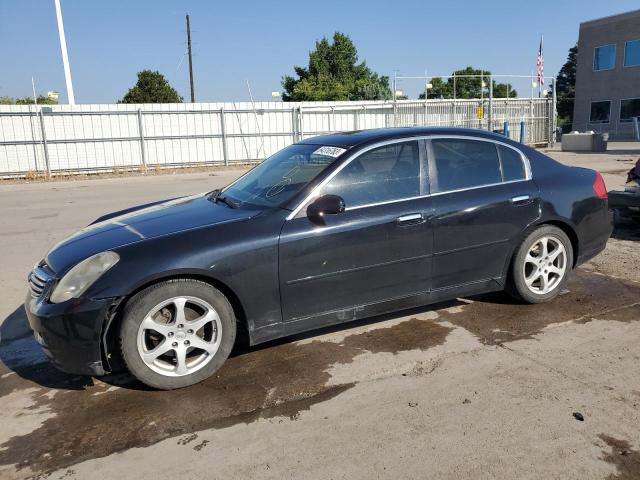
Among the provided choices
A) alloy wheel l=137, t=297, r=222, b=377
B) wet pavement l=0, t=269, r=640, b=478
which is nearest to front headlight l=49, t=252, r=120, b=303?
alloy wheel l=137, t=297, r=222, b=377

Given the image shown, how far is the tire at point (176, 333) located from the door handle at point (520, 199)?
250 centimetres

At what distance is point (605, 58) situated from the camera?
3869 centimetres

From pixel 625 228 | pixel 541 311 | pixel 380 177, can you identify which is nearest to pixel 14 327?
pixel 380 177

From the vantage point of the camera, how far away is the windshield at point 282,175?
4.00 metres

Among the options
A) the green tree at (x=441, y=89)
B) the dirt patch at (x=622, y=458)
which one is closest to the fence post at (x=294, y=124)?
the dirt patch at (x=622, y=458)

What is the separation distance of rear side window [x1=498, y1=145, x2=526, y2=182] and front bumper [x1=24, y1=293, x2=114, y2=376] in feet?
10.7

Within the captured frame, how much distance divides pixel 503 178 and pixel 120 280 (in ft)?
10.3

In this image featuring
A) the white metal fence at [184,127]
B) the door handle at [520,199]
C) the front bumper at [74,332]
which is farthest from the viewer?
the white metal fence at [184,127]

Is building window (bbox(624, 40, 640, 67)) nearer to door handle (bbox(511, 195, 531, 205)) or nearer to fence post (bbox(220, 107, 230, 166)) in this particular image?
fence post (bbox(220, 107, 230, 166))

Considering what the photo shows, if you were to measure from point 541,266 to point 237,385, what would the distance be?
2.83 m

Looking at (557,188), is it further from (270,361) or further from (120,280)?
(120,280)

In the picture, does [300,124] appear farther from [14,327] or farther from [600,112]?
[600,112]

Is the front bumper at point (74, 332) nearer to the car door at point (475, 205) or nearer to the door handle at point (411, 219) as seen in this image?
the door handle at point (411, 219)

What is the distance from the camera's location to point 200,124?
22.6 meters
